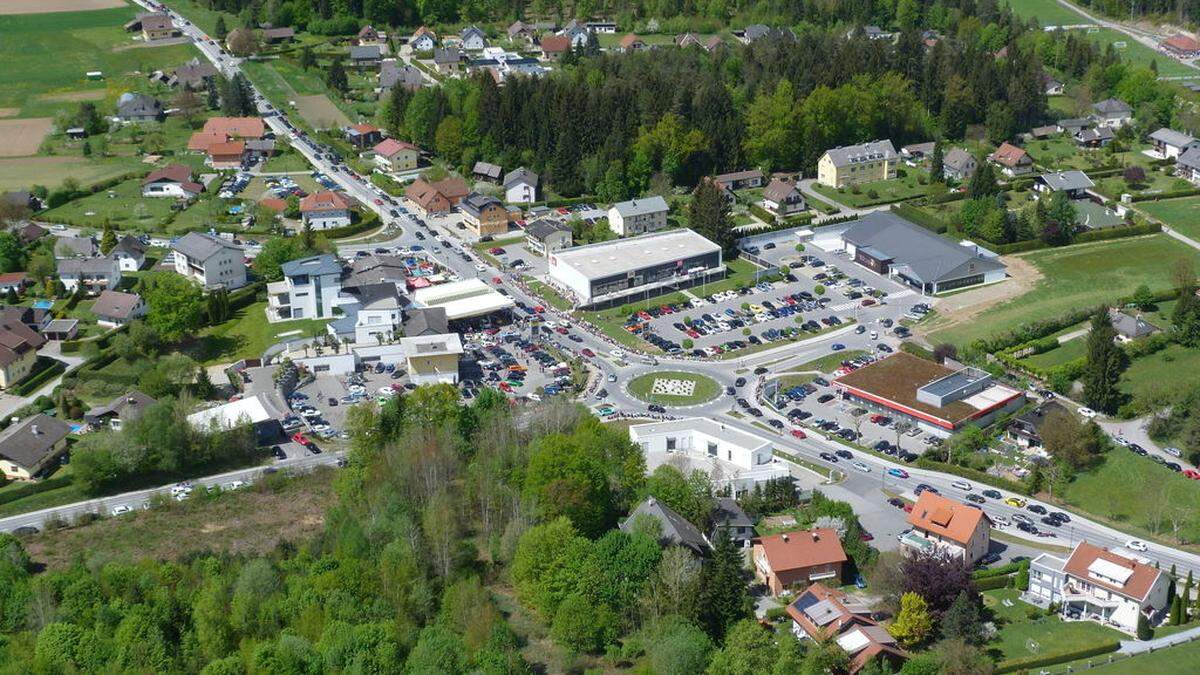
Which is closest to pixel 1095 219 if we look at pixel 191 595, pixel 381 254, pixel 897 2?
pixel 381 254

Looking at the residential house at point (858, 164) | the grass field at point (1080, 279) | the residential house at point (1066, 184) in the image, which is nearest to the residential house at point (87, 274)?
the grass field at point (1080, 279)

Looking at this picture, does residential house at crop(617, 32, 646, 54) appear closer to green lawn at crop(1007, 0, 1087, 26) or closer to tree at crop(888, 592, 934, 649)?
green lawn at crop(1007, 0, 1087, 26)

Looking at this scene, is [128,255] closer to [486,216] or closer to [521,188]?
[486,216]

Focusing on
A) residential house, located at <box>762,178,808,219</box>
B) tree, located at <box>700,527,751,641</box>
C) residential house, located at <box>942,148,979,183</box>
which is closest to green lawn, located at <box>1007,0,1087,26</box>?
residential house, located at <box>942,148,979,183</box>

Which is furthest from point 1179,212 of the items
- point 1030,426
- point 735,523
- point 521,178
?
point 735,523

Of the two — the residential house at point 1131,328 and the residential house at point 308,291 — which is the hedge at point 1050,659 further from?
the residential house at point 308,291
